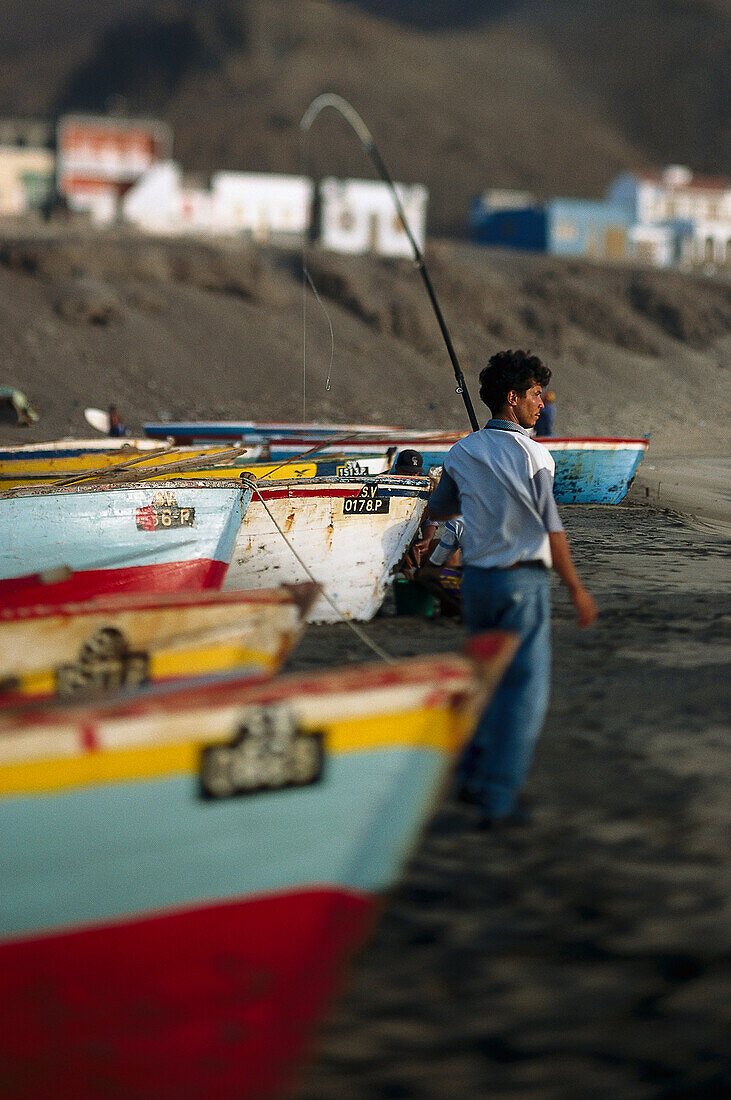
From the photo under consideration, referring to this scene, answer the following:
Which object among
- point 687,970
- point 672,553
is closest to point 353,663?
point 687,970

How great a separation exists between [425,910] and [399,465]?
7388mm

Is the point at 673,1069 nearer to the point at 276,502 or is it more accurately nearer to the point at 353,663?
the point at 353,663

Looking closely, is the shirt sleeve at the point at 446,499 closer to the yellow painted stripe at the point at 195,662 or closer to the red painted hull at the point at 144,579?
the yellow painted stripe at the point at 195,662

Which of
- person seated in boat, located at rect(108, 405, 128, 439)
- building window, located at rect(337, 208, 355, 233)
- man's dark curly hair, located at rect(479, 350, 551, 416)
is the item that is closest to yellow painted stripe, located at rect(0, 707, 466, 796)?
man's dark curly hair, located at rect(479, 350, 551, 416)

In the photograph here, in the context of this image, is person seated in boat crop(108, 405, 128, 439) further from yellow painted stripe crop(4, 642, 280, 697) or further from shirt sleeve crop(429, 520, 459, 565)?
yellow painted stripe crop(4, 642, 280, 697)

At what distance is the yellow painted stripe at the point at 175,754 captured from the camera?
346 cm

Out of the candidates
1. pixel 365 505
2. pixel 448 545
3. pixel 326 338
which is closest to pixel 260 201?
pixel 326 338

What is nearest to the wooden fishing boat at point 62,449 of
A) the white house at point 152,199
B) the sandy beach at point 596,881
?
the sandy beach at point 596,881

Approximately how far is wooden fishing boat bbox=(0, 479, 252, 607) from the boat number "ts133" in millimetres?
5300

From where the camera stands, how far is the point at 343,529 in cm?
907

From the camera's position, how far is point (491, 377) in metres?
4.79

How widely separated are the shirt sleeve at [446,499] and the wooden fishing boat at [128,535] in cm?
406

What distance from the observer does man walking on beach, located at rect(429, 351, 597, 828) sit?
15.1ft

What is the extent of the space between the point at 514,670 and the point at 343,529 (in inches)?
181
